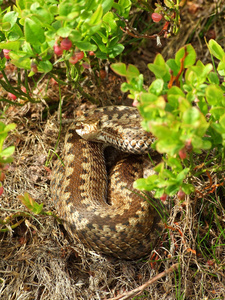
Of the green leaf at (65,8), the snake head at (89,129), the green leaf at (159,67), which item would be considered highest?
the green leaf at (65,8)

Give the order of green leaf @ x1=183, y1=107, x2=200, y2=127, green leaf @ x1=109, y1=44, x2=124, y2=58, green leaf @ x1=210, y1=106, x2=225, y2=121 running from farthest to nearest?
green leaf @ x1=109, y1=44, x2=124, y2=58
green leaf @ x1=210, y1=106, x2=225, y2=121
green leaf @ x1=183, y1=107, x2=200, y2=127

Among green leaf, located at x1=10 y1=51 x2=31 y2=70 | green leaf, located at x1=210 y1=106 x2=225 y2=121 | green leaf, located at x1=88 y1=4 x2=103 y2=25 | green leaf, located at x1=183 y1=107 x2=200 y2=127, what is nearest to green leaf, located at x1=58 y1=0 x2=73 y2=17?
green leaf, located at x1=88 y1=4 x2=103 y2=25

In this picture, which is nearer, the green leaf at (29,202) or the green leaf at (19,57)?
the green leaf at (19,57)

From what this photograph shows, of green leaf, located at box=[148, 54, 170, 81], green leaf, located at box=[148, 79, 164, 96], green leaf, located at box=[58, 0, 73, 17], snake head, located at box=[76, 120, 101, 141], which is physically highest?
green leaf, located at box=[58, 0, 73, 17]

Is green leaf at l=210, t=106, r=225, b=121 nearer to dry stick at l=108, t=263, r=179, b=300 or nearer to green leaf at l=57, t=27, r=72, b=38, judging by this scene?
green leaf at l=57, t=27, r=72, b=38

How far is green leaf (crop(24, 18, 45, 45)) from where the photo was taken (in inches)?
104

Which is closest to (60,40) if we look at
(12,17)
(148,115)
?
(12,17)

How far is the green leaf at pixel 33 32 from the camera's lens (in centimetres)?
263

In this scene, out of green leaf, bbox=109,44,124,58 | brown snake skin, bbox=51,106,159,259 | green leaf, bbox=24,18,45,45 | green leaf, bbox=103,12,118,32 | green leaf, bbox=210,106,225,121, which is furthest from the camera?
brown snake skin, bbox=51,106,159,259

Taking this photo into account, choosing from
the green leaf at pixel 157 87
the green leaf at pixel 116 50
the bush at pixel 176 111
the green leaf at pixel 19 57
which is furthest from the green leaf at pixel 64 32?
the green leaf at pixel 116 50

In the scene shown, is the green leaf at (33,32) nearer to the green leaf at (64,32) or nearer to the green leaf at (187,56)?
the green leaf at (64,32)

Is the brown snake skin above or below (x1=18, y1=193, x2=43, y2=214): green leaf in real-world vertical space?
below

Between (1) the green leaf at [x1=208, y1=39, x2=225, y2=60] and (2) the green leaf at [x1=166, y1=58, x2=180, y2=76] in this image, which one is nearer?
(2) the green leaf at [x1=166, y1=58, x2=180, y2=76]

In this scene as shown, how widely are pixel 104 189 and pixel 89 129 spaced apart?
0.71 metres
